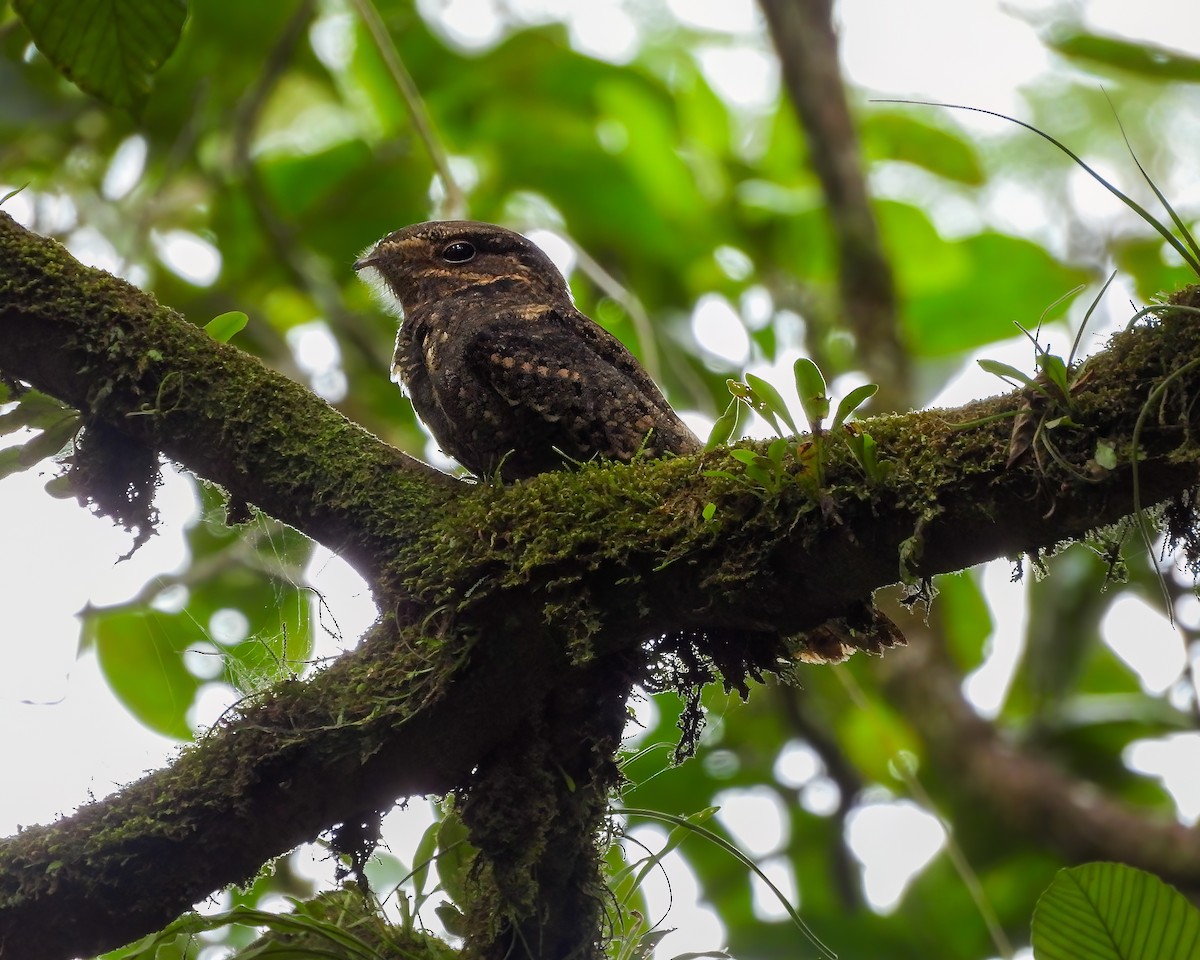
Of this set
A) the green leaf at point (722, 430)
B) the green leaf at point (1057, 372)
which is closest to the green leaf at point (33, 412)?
the green leaf at point (722, 430)

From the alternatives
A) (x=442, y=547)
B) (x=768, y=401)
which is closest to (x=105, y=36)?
(x=442, y=547)

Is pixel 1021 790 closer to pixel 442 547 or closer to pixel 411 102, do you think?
pixel 442 547

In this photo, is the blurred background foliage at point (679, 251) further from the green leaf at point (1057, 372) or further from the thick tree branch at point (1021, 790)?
the green leaf at point (1057, 372)

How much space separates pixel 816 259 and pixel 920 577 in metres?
3.69

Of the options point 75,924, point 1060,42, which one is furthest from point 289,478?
point 1060,42

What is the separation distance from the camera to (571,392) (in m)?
2.51

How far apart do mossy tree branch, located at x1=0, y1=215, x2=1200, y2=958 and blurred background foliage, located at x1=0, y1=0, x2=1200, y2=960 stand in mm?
1551

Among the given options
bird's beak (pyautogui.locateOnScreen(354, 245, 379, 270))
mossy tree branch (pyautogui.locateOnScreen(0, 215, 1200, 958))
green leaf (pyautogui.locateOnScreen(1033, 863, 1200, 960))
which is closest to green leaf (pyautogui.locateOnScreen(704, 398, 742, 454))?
mossy tree branch (pyautogui.locateOnScreen(0, 215, 1200, 958))

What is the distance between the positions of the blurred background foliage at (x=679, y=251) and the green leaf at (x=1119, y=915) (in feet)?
5.99

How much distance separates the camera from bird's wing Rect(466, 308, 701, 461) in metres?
2.50

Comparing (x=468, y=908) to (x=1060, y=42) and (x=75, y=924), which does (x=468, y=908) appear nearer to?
(x=75, y=924)

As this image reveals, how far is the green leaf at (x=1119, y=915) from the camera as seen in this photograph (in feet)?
5.02

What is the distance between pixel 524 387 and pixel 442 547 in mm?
701

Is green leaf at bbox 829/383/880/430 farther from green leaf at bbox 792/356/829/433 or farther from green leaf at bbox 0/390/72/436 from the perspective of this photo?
green leaf at bbox 0/390/72/436
